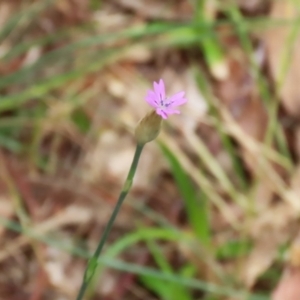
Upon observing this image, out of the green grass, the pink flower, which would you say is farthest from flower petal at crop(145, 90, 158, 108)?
the green grass

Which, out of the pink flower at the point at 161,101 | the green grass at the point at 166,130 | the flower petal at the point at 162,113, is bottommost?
the flower petal at the point at 162,113

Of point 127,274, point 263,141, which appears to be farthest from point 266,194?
point 127,274

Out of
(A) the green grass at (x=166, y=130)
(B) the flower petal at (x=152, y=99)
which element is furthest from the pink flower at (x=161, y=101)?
(A) the green grass at (x=166, y=130)

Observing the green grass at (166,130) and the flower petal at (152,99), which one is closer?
the flower petal at (152,99)

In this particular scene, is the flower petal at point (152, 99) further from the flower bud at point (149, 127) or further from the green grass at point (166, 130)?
the green grass at point (166, 130)

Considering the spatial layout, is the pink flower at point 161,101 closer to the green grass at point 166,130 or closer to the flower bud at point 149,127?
the flower bud at point 149,127

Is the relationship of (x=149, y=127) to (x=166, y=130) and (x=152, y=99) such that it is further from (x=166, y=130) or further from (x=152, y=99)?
(x=166, y=130)

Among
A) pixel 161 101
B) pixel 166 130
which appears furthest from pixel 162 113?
pixel 166 130

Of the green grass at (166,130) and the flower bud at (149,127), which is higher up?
the green grass at (166,130)

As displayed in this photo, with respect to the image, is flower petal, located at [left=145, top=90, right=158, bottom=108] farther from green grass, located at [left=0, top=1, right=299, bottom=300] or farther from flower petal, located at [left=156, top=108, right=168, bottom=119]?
green grass, located at [left=0, top=1, right=299, bottom=300]
